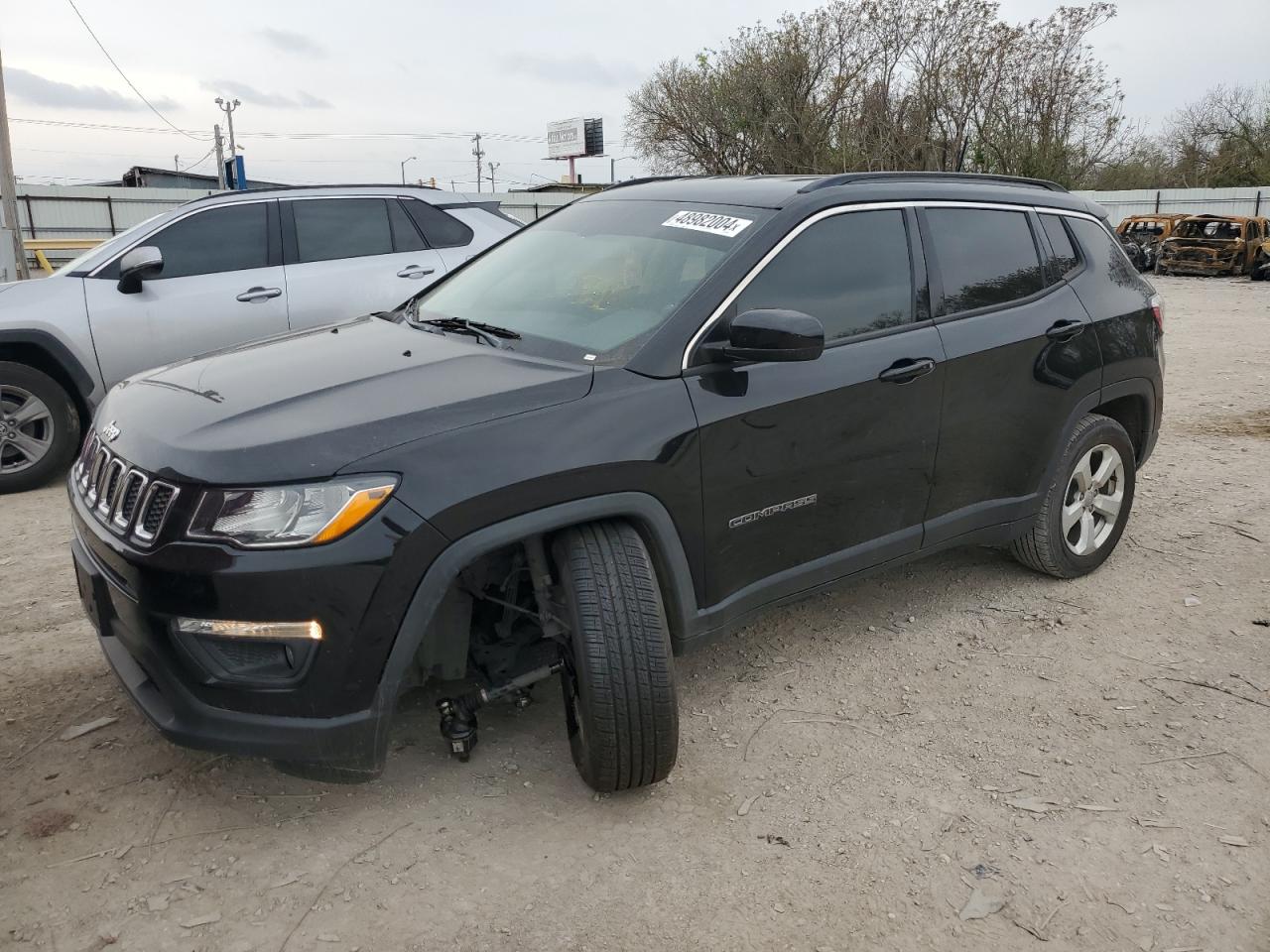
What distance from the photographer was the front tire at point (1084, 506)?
13.6 ft

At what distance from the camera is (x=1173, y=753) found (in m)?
3.12

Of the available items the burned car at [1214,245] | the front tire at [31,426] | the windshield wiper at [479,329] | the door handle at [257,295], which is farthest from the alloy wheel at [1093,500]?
the burned car at [1214,245]

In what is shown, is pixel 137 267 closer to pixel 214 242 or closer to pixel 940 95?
pixel 214 242

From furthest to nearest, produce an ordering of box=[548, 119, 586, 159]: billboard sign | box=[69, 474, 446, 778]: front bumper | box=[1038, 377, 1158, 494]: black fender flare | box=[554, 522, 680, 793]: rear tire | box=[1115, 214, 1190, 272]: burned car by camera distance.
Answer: box=[548, 119, 586, 159]: billboard sign < box=[1115, 214, 1190, 272]: burned car < box=[1038, 377, 1158, 494]: black fender flare < box=[554, 522, 680, 793]: rear tire < box=[69, 474, 446, 778]: front bumper

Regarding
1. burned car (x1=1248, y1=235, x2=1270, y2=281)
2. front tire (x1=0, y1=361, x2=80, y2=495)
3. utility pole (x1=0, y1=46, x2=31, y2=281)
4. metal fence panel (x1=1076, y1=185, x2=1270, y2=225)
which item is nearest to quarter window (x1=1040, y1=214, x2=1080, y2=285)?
front tire (x1=0, y1=361, x2=80, y2=495)

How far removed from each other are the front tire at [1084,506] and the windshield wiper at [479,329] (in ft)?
7.71

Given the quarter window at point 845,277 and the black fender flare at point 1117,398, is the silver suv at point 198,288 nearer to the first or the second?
the quarter window at point 845,277

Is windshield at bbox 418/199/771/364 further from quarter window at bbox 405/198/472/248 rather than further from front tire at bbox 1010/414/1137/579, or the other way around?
quarter window at bbox 405/198/472/248

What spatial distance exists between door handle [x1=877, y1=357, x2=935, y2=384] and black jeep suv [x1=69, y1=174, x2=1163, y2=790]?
0.04 feet

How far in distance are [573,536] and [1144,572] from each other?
314cm

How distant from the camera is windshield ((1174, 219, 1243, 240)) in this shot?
2334cm

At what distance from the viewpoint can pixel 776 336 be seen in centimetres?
282

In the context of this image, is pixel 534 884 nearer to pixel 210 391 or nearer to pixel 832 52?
pixel 210 391

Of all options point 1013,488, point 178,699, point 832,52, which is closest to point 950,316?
point 1013,488
